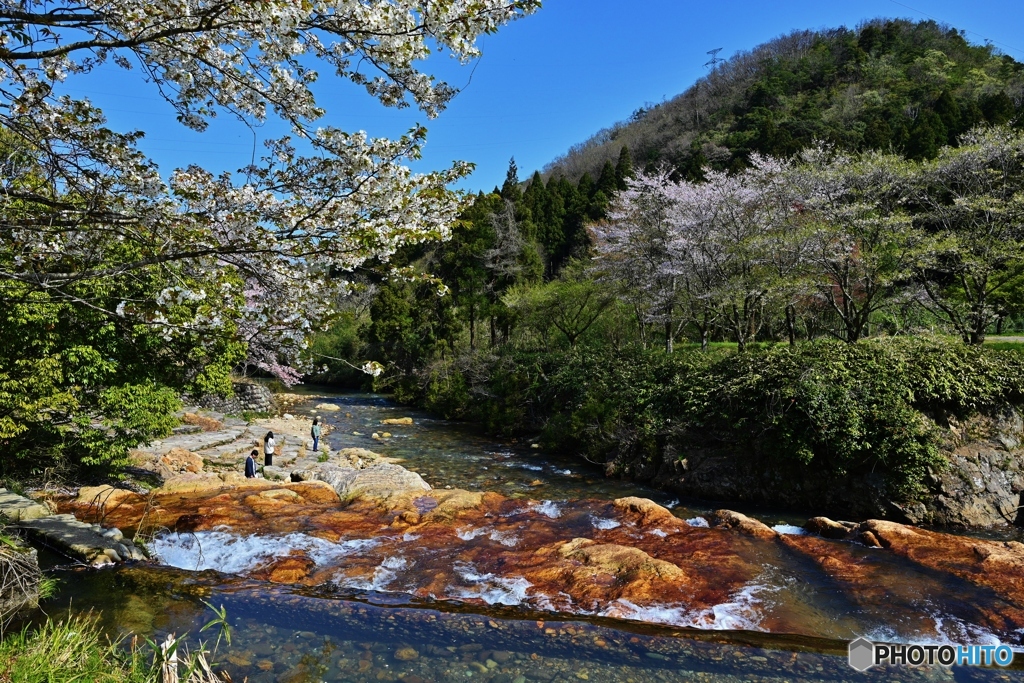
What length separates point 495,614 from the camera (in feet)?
19.4

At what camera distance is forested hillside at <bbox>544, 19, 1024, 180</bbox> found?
32875mm

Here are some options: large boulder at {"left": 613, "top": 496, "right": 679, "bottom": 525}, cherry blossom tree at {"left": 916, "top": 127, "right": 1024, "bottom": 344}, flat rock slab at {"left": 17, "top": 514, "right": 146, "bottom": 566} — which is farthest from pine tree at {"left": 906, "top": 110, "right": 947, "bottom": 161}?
flat rock slab at {"left": 17, "top": 514, "right": 146, "bottom": 566}

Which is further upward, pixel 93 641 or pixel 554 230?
pixel 554 230

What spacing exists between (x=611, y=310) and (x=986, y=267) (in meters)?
13.3

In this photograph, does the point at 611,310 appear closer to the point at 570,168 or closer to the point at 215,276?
the point at 215,276

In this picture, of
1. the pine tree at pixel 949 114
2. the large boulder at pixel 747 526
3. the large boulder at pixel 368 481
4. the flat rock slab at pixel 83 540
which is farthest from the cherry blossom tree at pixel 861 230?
the pine tree at pixel 949 114

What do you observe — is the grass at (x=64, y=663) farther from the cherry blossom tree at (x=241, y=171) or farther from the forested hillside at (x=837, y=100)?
the forested hillside at (x=837, y=100)

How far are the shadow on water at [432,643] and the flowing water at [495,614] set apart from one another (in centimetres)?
2

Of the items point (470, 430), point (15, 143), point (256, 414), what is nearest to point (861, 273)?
point (470, 430)

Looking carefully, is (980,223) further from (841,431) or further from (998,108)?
(998,108)

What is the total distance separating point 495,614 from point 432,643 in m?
0.85

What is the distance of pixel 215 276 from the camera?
15.3ft

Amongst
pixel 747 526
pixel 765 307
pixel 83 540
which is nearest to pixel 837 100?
pixel 765 307

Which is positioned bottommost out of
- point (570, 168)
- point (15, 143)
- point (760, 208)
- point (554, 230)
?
point (15, 143)
